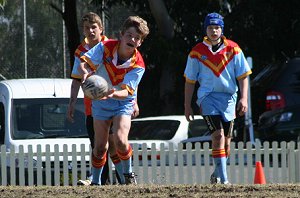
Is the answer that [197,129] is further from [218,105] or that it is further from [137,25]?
[137,25]

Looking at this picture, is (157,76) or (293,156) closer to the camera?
(293,156)

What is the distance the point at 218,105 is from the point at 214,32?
0.80 m

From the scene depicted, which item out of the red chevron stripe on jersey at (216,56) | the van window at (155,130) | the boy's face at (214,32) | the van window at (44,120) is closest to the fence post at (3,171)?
the van window at (44,120)

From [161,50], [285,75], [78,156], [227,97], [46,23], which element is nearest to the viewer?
[227,97]

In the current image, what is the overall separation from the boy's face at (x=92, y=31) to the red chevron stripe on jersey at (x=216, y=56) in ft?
3.57

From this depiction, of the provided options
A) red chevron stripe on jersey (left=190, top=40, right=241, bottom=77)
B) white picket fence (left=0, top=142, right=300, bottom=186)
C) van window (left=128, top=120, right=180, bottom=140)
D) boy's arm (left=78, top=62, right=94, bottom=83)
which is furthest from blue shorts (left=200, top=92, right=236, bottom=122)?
van window (left=128, top=120, right=180, bottom=140)

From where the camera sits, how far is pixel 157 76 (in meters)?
25.0

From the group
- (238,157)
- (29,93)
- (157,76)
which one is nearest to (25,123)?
(29,93)

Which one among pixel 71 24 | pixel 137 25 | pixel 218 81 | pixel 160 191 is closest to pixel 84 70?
pixel 137 25

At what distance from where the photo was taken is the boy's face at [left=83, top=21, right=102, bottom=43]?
1094 centimetres

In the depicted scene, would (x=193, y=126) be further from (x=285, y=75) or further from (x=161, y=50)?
(x=161, y=50)

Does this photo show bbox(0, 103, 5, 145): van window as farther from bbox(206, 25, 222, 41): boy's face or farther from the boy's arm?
the boy's arm

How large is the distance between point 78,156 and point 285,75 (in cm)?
411

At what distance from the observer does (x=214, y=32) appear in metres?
10.7
